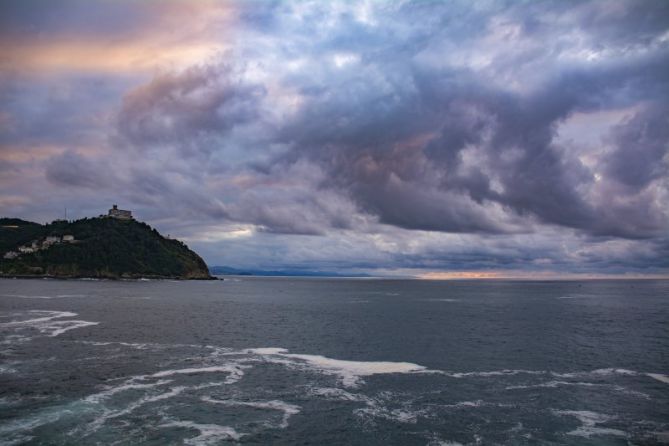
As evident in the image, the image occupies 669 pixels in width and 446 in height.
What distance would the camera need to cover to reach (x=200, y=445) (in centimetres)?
3747

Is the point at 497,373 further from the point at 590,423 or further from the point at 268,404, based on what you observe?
the point at 268,404

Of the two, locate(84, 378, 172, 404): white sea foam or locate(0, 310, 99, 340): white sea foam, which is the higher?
locate(0, 310, 99, 340): white sea foam

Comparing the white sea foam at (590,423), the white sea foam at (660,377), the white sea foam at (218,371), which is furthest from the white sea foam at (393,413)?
the white sea foam at (660,377)

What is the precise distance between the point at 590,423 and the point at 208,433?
113 ft

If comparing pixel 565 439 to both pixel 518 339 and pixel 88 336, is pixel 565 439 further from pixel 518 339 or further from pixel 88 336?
pixel 88 336

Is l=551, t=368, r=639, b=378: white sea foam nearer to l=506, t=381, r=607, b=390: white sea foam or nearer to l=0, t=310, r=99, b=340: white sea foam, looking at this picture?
l=506, t=381, r=607, b=390: white sea foam

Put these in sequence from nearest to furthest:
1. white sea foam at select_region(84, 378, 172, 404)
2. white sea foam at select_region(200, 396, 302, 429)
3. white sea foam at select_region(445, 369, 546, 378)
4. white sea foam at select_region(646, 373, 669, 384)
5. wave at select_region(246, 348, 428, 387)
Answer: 1. white sea foam at select_region(200, 396, 302, 429)
2. white sea foam at select_region(84, 378, 172, 404)
3. white sea foam at select_region(646, 373, 669, 384)
4. wave at select_region(246, 348, 428, 387)
5. white sea foam at select_region(445, 369, 546, 378)

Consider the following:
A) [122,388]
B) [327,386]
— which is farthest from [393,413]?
[122,388]

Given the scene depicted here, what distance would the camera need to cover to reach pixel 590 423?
143 ft

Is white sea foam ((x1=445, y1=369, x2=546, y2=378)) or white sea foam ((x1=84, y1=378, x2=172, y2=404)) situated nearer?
white sea foam ((x1=84, y1=378, x2=172, y2=404))

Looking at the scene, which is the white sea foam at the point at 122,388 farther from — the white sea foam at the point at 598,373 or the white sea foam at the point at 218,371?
the white sea foam at the point at 598,373

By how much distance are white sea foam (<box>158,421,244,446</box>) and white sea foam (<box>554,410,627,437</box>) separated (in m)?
29.2

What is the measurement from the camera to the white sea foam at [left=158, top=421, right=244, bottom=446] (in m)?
38.3

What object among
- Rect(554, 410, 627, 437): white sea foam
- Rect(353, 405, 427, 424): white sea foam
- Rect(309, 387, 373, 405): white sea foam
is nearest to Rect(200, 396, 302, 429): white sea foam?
Rect(309, 387, 373, 405): white sea foam
